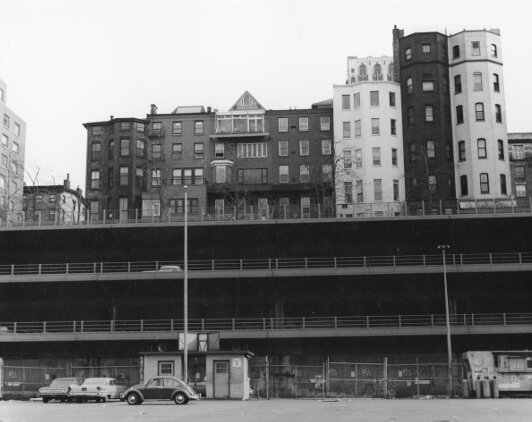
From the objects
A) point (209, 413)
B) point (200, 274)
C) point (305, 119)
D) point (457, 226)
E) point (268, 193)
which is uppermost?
point (305, 119)

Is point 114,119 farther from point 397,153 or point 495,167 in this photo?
point 495,167

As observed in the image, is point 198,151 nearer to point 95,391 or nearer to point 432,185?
point 432,185

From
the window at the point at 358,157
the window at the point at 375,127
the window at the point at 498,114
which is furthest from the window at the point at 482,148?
the window at the point at 358,157

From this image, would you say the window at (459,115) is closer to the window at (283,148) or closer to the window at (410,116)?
the window at (410,116)

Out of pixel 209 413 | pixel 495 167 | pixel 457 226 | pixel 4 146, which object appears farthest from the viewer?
pixel 4 146

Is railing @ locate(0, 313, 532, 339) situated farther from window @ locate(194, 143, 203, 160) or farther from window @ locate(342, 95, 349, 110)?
window @ locate(342, 95, 349, 110)

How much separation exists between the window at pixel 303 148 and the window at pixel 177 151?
13122 millimetres

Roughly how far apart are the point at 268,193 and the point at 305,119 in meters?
9.86

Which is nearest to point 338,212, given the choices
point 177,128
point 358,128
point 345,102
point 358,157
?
point 358,157

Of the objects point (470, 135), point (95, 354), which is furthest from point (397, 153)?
point (95, 354)

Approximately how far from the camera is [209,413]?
27.4 m

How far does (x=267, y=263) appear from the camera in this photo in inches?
2544

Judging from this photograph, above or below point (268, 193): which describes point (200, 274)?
below

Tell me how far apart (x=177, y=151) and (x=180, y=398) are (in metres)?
52.3
